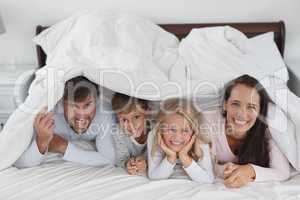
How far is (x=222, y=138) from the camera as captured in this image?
169 cm

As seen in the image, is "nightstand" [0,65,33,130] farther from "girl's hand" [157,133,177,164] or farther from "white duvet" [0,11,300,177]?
"girl's hand" [157,133,177,164]

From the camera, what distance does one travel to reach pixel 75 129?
5.91 ft

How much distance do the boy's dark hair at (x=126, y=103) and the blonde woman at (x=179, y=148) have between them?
0.16 m

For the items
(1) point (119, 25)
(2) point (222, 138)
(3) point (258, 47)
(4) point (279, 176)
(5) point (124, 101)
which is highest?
(1) point (119, 25)

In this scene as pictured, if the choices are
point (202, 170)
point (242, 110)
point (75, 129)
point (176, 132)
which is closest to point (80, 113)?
point (75, 129)

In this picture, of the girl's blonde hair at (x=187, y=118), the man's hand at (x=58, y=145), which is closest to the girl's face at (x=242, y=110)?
the girl's blonde hair at (x=187, y=118)

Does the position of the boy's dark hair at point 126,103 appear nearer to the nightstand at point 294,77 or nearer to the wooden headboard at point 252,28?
the wooden headboard at point 252,28

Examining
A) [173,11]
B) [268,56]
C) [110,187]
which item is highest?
[173,11]

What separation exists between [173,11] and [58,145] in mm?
1199

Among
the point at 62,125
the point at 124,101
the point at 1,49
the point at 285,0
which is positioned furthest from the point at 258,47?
the point at 1,49

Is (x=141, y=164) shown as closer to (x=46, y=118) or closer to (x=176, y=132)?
(x=176, y=132)

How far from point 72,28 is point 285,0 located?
1.26 meters

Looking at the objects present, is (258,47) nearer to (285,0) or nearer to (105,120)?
(285,0)

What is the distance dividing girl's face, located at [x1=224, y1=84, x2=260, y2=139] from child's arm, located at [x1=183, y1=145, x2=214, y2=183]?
0.61ft
